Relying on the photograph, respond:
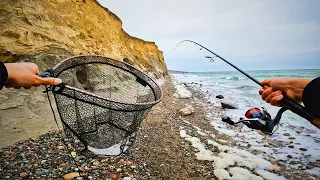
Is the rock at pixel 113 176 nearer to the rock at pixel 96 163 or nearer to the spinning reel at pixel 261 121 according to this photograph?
the rock at pixel 96 163

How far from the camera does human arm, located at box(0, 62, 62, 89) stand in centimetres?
163

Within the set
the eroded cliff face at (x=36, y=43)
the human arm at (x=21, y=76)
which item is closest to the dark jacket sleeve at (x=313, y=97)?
the human arm at (x=21, y=76)

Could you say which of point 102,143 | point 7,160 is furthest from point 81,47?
point 102,143

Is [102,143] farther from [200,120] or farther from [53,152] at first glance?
[200,120]

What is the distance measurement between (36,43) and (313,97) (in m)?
6.73

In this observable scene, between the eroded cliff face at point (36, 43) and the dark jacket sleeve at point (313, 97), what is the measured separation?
15.3 ft

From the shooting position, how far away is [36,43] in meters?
6.18

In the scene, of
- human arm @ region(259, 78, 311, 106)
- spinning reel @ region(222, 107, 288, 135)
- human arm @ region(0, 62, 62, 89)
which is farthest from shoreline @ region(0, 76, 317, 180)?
human arm @ region(259, 78, 311, 106)

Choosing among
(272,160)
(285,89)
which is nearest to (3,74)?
(285,89)

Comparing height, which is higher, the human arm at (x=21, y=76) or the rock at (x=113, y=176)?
the human arm at (x=21, y=76)

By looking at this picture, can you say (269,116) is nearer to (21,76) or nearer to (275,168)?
(275,168)

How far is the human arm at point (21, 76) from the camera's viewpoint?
1.63 m

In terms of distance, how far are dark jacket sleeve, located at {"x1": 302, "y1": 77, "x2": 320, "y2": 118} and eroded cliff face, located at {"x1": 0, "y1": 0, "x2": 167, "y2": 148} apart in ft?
15.3

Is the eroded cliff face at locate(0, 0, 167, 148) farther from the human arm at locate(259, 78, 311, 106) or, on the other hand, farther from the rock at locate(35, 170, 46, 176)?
the human arm at locate(259, 78, 311, 106)
